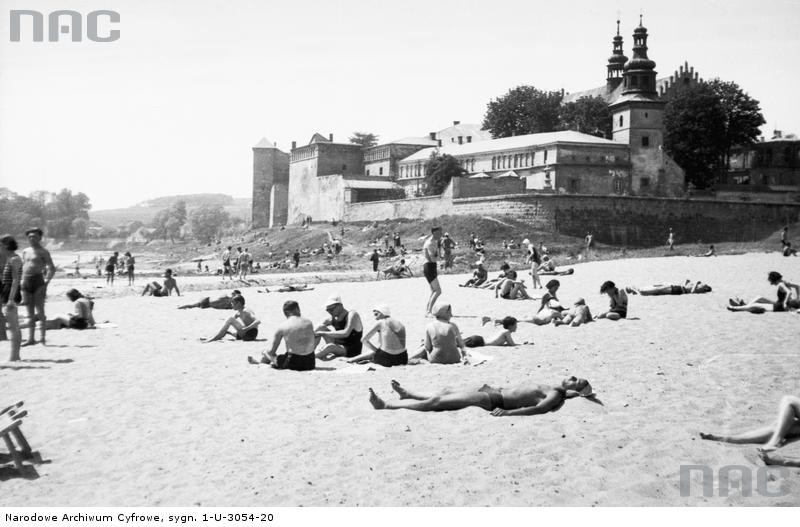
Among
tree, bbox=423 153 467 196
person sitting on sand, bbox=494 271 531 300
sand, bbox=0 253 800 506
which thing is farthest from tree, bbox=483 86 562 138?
sand, bbox=0 253 800 506

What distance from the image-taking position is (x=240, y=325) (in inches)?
460

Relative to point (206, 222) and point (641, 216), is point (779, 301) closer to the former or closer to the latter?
point (641, 216)

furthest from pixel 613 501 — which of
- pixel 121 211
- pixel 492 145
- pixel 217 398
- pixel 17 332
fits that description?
pixel 121 211

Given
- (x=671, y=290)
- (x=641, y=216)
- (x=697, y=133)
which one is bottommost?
(x=671, y=290)

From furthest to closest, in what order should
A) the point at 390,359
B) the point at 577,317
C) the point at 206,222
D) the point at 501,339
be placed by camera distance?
the point at 206,222, the point at 577,317, the point at 501,339, the point at 390,359

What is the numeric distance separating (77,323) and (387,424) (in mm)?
8390

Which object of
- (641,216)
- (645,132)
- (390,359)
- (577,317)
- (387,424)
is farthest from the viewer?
(645,132)

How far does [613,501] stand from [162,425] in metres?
4.04

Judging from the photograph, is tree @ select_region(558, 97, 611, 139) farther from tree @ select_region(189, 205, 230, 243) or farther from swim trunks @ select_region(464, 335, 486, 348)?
tree @ select_region(189, 205, 230, 243)

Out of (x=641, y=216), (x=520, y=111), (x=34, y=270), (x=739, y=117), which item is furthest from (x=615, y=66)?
(x=34, y=270)

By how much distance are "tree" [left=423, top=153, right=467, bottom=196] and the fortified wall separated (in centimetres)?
1033

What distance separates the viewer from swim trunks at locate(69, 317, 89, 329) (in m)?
13.0

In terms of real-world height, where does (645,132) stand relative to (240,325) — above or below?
above

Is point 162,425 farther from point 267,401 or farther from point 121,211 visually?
point 121,211
